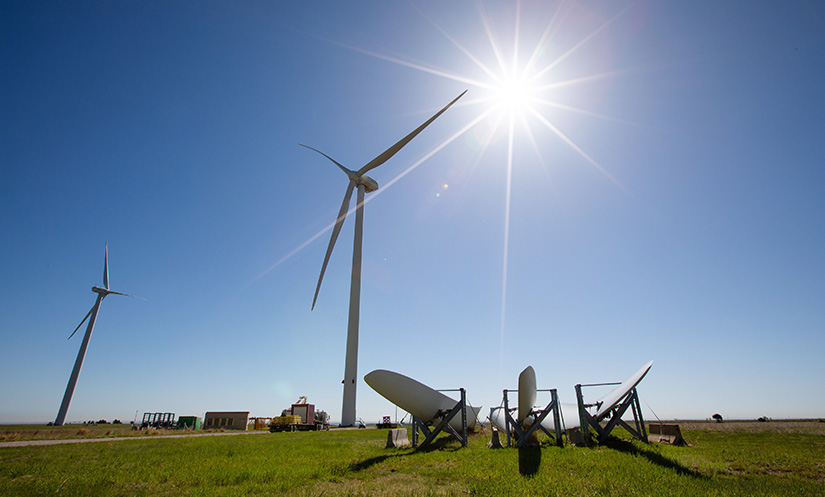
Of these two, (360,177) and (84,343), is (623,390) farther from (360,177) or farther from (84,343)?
(84,343)

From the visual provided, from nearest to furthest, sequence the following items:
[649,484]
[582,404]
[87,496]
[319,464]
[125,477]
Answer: [87,496]
[649,484]
[125,477]
[319,464]
[582,404]

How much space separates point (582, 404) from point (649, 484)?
1023 centimetres

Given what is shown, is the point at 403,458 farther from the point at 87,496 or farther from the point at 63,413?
the point at 63,413

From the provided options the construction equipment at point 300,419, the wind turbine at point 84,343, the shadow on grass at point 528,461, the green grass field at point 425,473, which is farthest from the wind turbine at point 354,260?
the wind turbine at point 84,343

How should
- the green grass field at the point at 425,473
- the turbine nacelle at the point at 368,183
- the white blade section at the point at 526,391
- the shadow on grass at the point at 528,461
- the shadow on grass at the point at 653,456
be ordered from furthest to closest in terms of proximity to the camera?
the turbine nacelle at the point at 368,183
the white blade section at the point at 526,391
the shadow on grass at the point at 528,461
the shadow on grass at the point at 653,456
the green grass field at the point at 425,473

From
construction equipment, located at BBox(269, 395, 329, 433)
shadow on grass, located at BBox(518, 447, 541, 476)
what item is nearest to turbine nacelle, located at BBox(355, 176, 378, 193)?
construction equipment, located at BBox(269, 395, 329, 433)

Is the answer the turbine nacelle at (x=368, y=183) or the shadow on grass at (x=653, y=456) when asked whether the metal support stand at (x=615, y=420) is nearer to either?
the shadow on grass at (x=653, y=456)

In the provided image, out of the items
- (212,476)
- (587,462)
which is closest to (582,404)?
(587,462)

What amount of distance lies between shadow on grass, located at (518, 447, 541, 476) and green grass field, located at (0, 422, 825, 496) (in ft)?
0.11

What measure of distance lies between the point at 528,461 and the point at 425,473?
4.01 meters

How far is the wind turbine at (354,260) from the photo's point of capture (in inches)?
1601

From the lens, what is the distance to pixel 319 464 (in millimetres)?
12477

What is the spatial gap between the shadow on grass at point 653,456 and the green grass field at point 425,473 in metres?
0.04

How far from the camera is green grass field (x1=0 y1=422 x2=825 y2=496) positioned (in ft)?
27.8
